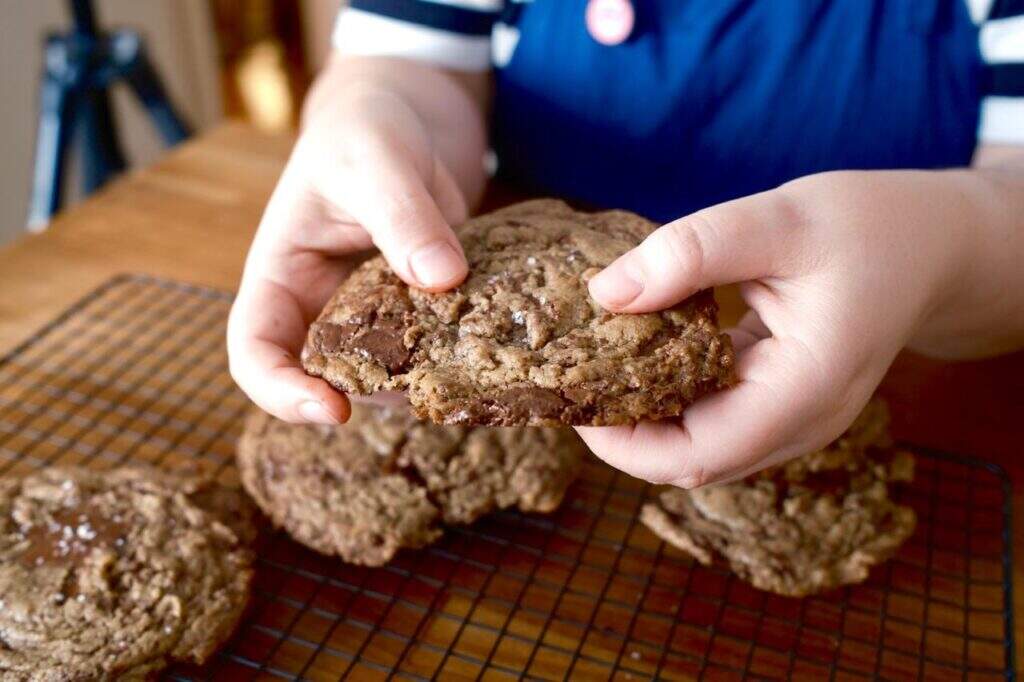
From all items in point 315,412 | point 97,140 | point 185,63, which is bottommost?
point 185,63

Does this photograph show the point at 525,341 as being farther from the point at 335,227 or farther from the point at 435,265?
the point at 335,227

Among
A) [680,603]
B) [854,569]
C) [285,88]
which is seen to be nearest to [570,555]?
[680,603]

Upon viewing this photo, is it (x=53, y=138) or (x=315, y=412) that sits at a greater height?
(x=315, y=412)

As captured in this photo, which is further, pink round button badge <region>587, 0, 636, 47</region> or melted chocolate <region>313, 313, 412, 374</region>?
pink round button badge <region>587, 0, 636, 47</region>

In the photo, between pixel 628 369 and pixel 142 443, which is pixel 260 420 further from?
pixel 628 369

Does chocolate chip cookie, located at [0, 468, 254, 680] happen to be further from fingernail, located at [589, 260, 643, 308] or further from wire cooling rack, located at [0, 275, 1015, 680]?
A: fingernail, located at [589, 260, 643, 308]

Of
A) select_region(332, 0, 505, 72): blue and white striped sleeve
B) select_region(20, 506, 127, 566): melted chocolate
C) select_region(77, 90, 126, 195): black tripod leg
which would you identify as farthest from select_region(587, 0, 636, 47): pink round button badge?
select_region(77, 90, 126, 195): black tripod leg

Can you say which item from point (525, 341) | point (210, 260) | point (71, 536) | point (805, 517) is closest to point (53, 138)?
point (210, 260)
